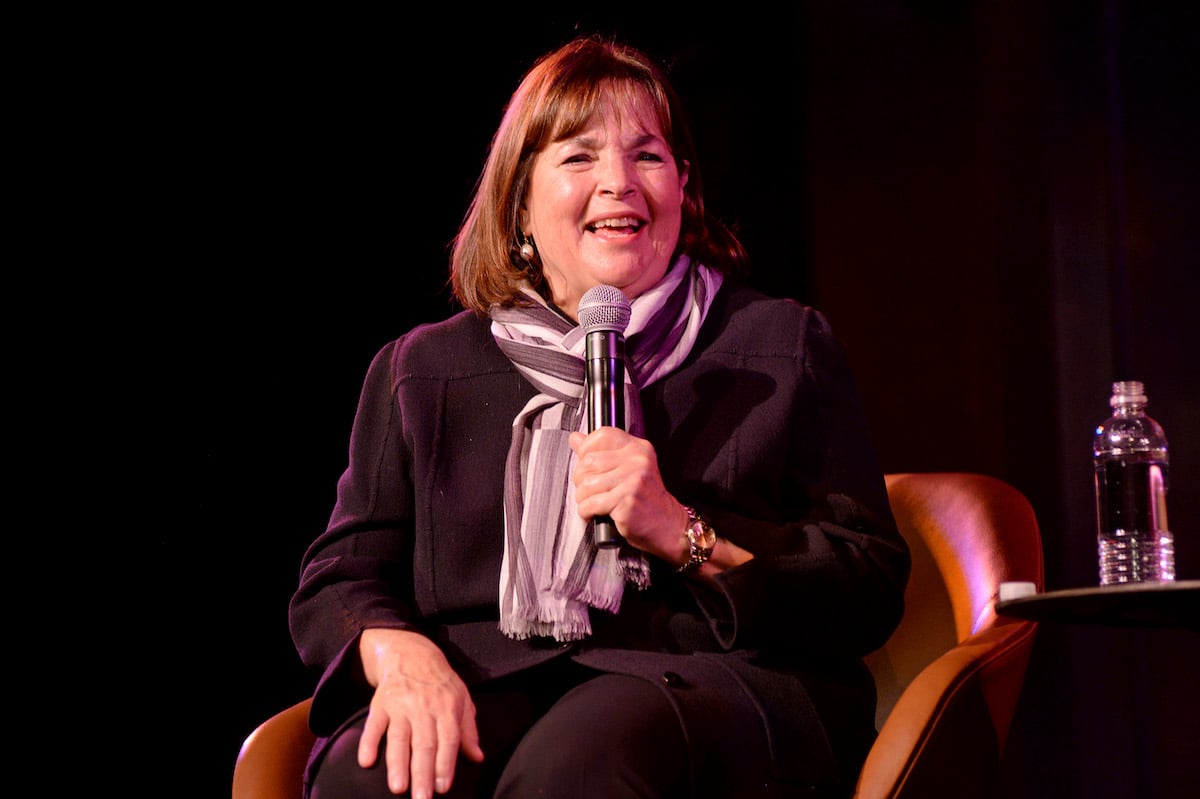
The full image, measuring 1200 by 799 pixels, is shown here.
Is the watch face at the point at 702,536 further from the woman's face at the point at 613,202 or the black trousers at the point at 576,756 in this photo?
the woman's face at the point at 613,202

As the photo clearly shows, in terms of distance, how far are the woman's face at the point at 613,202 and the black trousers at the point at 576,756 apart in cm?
61

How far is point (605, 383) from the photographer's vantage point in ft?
4.48

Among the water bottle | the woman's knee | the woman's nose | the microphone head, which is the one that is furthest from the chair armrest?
the water bottle

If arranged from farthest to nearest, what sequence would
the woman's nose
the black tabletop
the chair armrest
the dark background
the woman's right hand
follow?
A: the dark background
the woman's nose
the chair armrest
the woman's right hand
the black tabletop

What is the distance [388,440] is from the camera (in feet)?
5.57

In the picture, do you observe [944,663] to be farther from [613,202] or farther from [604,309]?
[613,202]

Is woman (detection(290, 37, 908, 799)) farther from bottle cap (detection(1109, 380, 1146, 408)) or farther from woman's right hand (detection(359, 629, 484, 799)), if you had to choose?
bottle cap (detection(1109, 380, 1146, 408))

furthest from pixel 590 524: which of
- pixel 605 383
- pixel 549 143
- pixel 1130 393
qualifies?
pixel 1130 393

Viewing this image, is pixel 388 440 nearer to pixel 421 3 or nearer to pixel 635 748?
pixel 635 748

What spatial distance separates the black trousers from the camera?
1.23 meters

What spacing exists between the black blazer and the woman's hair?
0.37 feet

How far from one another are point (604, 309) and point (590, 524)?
0.86ft

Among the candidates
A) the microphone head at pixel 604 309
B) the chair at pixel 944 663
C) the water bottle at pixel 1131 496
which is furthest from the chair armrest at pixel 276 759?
the water bottle at pixel 1131 496

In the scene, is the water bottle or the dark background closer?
the water bottle
